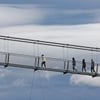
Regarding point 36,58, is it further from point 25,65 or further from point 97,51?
A: point 97,51

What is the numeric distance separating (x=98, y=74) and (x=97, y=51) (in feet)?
14.5

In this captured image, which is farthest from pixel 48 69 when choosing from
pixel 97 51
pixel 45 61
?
pixel 97 51

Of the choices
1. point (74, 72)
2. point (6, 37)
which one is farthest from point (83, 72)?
point (6, 37)

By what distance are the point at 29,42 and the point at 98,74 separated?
11.8m

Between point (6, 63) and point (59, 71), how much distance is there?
8.28 metres

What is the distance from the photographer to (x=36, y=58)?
6245 inches

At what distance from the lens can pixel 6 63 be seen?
156 metres

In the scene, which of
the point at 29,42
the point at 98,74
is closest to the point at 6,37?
the point at 29,42

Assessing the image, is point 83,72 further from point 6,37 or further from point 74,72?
point 6,37

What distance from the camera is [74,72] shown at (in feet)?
531

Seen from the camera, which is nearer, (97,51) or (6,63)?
(6,63)

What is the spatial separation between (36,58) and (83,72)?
27.3ft

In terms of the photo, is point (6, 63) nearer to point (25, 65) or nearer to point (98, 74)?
point (25, 65)

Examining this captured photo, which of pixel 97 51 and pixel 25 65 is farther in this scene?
pixel 97 51
